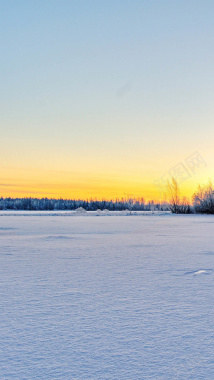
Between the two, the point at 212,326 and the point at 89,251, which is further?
the point at 89,251

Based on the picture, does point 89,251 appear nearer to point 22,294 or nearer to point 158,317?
point 22,294

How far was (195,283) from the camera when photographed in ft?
15.0

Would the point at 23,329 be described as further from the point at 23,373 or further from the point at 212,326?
the point at 212,326

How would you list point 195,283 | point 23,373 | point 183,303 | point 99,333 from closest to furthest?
point 23,373, point 99,333, point 183,303, point 195,283

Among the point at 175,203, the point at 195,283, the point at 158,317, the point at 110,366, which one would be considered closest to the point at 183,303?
the point at 158,317

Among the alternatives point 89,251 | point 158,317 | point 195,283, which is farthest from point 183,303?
point 89,251

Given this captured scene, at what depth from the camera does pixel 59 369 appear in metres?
2.14

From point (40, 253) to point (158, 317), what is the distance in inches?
190

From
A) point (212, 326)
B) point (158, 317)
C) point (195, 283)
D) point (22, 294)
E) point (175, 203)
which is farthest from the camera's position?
point (175, 203)

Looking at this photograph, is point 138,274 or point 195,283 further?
point 138,274

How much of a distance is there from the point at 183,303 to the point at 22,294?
1.76 meters

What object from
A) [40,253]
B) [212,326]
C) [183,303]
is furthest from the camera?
[40,253]

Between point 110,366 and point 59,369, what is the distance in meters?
0.31

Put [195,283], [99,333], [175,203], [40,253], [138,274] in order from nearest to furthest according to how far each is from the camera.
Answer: [99,333] < [195,283] < [138,274] < [40,253] < [175,203]
